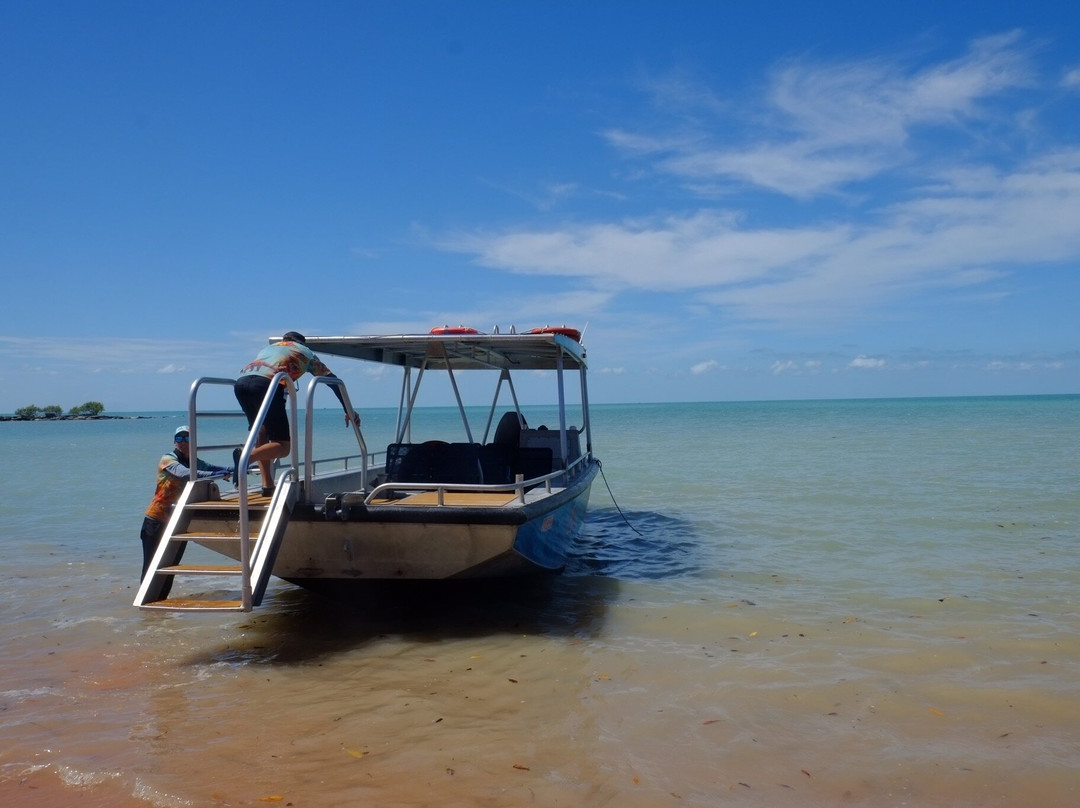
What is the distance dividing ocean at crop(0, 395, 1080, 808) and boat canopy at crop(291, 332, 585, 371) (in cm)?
225

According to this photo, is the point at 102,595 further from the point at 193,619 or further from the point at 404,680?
the point at 404,680

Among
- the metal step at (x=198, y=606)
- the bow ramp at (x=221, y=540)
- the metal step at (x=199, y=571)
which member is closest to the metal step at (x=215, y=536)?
the bow ramp at (x=221, y=540)

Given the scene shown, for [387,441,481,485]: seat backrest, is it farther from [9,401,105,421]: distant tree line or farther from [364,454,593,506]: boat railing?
[9,401,105,421]: distant tree line

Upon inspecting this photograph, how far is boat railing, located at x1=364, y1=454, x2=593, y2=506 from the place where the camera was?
612cm

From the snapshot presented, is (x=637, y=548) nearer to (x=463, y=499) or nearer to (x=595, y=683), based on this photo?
(x=463, y=499)

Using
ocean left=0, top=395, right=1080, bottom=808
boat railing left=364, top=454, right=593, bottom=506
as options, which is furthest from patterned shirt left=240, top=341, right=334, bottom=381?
ocean left=0, top=395, right=1080, bottom=808

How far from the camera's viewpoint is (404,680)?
218 inches

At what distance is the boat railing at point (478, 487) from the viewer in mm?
6121

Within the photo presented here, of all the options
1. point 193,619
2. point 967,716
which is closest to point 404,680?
point 193,619

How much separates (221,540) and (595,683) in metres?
2.78

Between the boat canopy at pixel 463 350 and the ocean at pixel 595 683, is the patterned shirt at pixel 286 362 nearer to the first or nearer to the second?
the boat canopy at pixel 463 350

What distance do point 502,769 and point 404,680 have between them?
1.54 meters

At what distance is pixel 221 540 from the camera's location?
5.89 meters

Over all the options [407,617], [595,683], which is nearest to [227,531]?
[407,617]
